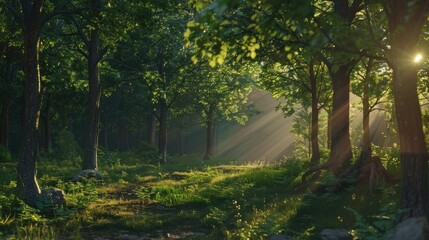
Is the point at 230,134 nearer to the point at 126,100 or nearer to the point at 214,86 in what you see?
the point at 126,100

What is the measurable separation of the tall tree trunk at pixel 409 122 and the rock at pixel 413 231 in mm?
1210

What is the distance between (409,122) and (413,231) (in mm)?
2142

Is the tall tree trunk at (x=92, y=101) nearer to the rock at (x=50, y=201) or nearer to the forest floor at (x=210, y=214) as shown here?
the forest floor at (x=210, y=214)

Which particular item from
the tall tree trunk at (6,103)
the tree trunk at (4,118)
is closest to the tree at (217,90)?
the tall tree trunk at (6,103)

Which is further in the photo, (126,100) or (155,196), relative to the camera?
(126,100)

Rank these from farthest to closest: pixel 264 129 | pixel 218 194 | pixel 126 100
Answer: pixel 264 129 → pixel 126 100 → pixel 218 194

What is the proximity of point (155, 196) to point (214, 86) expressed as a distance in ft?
85.1

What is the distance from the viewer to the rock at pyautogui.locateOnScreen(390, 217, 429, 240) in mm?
5738

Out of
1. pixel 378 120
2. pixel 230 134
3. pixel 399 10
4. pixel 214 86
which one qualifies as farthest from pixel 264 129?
pixel 399 10

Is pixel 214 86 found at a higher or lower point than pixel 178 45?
lower

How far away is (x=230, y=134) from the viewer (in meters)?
95.8

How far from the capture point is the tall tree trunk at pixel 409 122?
23.4 feet

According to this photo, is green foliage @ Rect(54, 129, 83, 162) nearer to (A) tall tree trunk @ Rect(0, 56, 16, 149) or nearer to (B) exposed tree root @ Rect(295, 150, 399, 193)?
(A) tall tree trunk @ Rect(0, 56, 16, 149)

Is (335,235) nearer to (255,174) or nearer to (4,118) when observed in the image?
(255,174)
